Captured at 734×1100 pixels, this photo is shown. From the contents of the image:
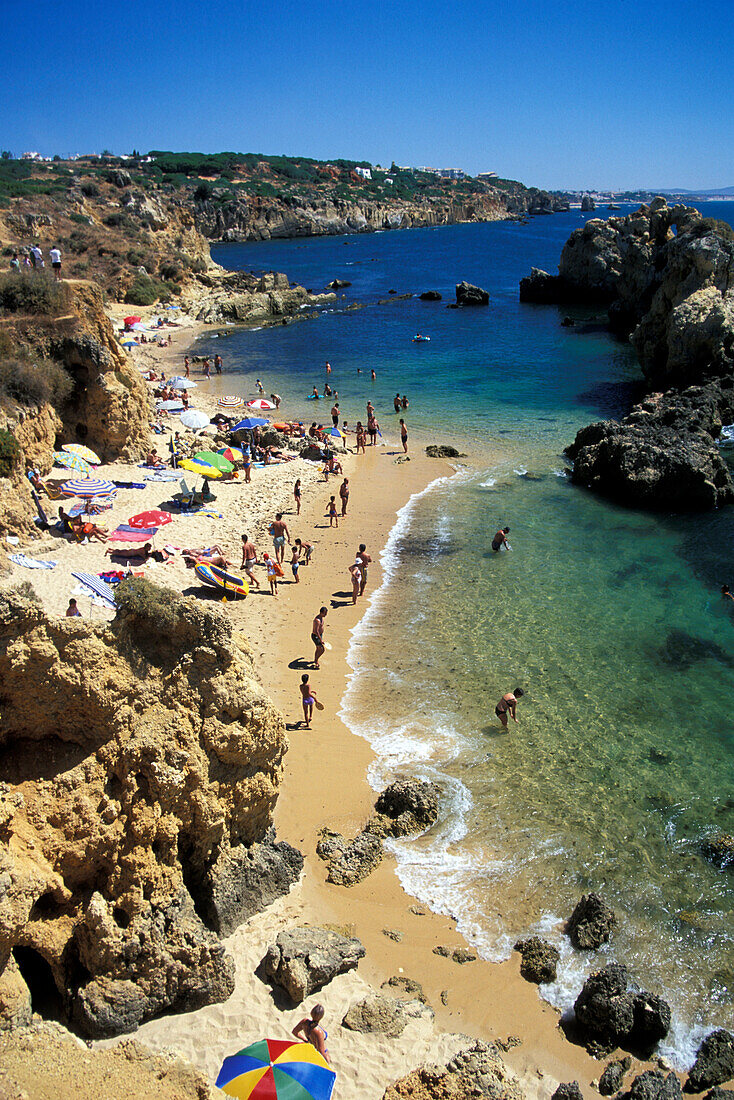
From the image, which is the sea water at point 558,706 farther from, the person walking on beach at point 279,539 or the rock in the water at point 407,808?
the person walking on beach at point 279,539

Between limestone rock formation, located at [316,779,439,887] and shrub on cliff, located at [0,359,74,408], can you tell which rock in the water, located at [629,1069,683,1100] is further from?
shrub on cliff, located at [0,359,74,408]

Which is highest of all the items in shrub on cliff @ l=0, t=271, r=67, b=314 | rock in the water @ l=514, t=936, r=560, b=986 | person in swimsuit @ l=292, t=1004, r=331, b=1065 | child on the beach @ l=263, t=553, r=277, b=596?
shrub on cliff @ l=0, t=271, r=67, b=314

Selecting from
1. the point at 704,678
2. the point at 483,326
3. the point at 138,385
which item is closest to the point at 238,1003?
the point at 704,678

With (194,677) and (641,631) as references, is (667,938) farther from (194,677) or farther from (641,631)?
(641,631)

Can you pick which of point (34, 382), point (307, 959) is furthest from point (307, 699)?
point (34, 382)

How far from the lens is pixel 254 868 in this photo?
8172mm

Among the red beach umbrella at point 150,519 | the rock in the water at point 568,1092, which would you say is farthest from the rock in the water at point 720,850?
the red beach umbrella at point 150,519

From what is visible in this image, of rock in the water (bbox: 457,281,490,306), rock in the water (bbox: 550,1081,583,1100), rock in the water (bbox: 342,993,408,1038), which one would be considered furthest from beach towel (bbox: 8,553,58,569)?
rock in the water (bbox: 457,281,490,306)

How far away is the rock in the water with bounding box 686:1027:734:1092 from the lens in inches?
276

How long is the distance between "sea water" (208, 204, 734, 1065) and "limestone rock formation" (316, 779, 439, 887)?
0.98ft

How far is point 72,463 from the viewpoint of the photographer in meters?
19.5

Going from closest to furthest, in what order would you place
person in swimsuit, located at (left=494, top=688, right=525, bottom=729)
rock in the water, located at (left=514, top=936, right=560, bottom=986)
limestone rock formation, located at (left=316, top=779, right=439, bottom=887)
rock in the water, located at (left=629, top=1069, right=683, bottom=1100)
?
rock in the water, located at (left=629, top=1069, right=683, bottom=1100) → rock in the water, located at (left=514, top=936, right=560, bottom=986) → limestone rock formation, located at (left=316, top=779, right=439, bottom=887) → person in swimsuit, located at (left=494, top=688, right=525, bottom=729)

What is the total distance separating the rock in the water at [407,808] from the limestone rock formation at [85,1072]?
4786 mm

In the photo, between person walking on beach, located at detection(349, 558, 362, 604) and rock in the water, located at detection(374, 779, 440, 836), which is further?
person walking on beach, located at detection(349, 558, 362, 604)
